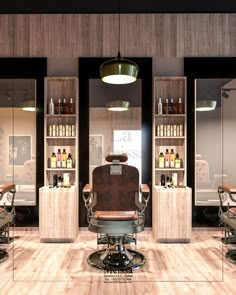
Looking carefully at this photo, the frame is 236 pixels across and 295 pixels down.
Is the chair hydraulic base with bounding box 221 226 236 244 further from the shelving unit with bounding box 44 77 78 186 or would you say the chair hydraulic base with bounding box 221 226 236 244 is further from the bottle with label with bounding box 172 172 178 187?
the shelving unit with bounding box 44 77 78 186

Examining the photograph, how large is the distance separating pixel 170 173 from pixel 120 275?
67.8 inches

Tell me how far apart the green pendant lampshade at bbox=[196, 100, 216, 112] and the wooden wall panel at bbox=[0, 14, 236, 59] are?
125cm

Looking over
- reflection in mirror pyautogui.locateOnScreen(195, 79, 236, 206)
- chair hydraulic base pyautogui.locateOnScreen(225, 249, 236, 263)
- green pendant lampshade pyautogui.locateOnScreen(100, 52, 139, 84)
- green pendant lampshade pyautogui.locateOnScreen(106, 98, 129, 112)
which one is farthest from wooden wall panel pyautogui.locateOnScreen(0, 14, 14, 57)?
chair hydraulic base pyautogui.locateOnScreen(225, 249, 236, 263)

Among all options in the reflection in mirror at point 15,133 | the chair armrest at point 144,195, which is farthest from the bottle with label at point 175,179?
the reflection in mirror at point 15,133

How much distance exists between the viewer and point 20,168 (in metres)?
2.42

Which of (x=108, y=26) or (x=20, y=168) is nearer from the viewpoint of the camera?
(x=20, y=168)

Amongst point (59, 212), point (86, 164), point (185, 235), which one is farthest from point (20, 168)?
point (185, 235)

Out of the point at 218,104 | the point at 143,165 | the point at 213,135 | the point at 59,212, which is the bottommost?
the point at 59,212

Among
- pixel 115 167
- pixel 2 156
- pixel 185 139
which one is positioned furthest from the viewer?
pixel 185 139

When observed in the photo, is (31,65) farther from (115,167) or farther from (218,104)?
(218,104)

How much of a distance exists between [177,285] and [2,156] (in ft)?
5.76

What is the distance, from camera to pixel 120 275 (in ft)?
8.51
